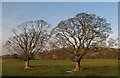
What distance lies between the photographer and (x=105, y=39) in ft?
123

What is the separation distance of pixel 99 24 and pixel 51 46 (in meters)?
12.4

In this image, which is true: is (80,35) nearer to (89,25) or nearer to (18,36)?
(89,25)

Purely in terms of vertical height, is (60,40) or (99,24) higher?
(99,24)

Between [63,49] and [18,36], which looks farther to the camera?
[18,36]

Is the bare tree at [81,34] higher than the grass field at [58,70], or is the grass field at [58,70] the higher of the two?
the bare tree at [81,34]

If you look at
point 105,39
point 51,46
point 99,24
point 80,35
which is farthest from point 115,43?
point 51,46

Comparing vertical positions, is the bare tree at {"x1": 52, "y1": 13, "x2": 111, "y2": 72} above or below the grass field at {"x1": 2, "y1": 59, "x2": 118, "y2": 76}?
above

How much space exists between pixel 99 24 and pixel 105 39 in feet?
12.1

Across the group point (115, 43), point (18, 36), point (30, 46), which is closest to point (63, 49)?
point (115, 43)

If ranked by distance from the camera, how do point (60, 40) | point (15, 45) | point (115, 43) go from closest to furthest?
point (115, 43), point (60, 40), point (15, 45)

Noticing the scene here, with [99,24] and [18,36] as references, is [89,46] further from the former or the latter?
[18,36]

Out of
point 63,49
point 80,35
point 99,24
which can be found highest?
point 99,24

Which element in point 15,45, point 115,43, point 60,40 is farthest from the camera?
point 15,45

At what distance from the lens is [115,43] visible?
36875mm
